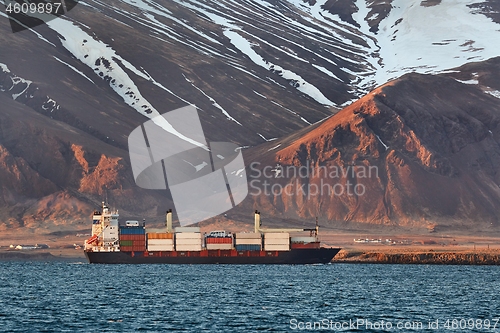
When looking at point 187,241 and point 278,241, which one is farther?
point 187,241

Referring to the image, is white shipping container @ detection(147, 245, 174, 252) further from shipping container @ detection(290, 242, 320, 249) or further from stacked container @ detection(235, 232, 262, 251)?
shipping container @ detection(290, 242, 320, 249)

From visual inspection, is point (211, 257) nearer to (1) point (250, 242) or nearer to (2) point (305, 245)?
(1) point (250, 242)

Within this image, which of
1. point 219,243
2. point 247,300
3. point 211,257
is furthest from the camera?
point 219,243

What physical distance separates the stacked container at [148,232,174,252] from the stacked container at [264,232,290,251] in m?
16.3

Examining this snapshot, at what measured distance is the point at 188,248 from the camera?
166750mm

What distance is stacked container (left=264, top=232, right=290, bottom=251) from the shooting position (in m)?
165

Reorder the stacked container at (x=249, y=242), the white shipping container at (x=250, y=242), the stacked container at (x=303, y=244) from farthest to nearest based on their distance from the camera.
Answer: the stacked container at (x=303, y=244), the white shipping container at (x=250, y=242), the stacked container at (x=249, y=242)

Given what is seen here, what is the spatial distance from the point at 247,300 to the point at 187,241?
69.7 m

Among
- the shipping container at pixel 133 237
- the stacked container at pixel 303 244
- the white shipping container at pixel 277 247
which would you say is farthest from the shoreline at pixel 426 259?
the shipping container at pixel 133 237

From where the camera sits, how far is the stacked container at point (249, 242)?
16662 centimetres

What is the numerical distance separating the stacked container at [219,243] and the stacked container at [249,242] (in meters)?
1.38

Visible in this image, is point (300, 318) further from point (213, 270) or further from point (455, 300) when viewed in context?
point (213, 270)

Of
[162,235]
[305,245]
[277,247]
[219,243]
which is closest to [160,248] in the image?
[162,235]

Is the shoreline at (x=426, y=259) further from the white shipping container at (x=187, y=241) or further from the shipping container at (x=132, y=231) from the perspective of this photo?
the shipping container at (x=132, y=231)
